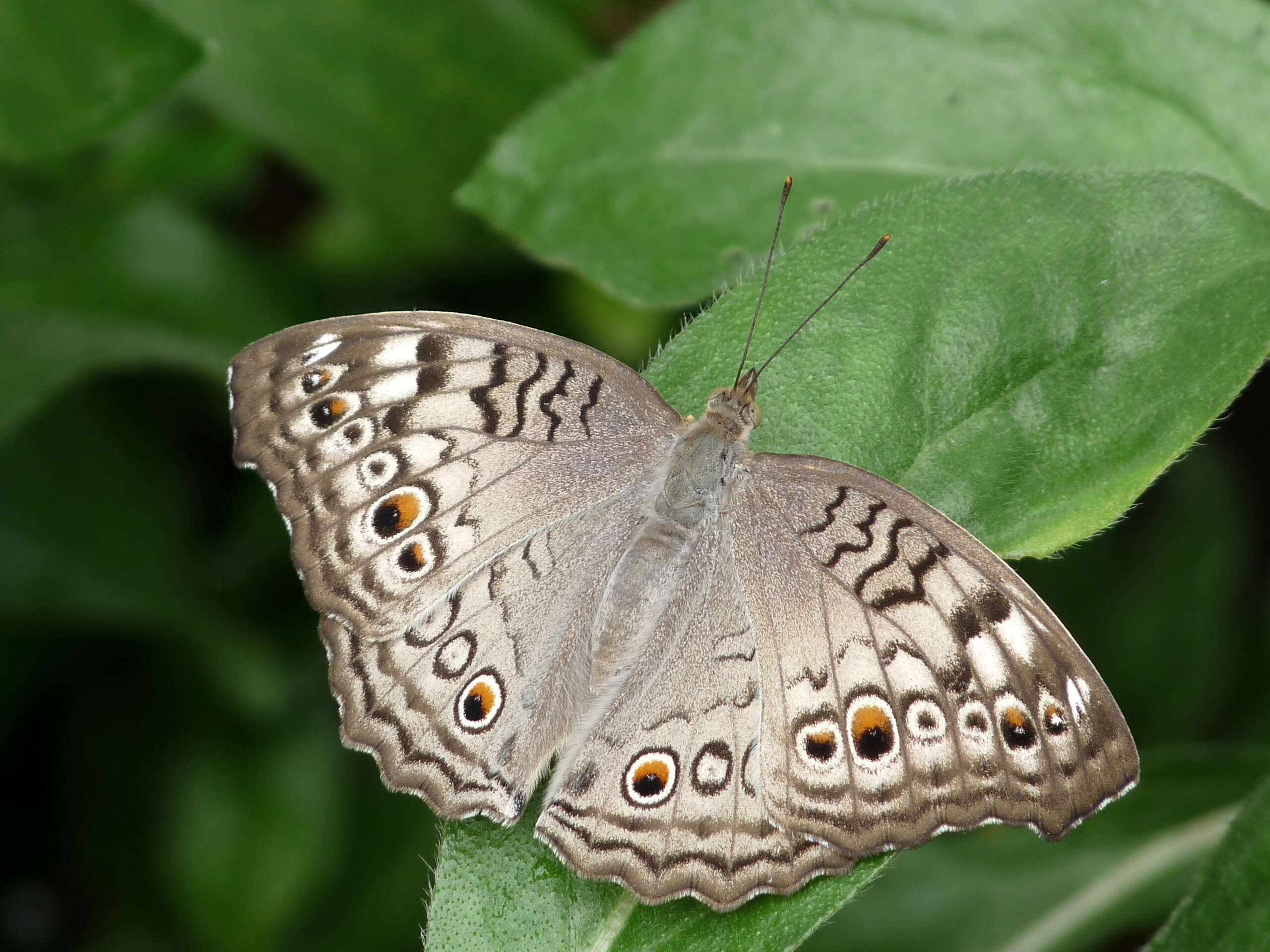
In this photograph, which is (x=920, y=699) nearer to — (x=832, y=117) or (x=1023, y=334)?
(x=1023, y=334)

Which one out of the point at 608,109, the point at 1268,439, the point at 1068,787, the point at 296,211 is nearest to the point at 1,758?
the point at 296,211

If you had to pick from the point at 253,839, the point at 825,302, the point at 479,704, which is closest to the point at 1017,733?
the point at 825,302

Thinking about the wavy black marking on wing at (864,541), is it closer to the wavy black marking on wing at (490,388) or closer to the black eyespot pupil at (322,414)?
the wavy black marking on wing at (490,388)

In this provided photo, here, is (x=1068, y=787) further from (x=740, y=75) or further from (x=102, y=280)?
(x=102, y=280)

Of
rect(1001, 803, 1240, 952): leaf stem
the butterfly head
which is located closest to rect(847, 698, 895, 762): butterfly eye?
A: the butterfly head

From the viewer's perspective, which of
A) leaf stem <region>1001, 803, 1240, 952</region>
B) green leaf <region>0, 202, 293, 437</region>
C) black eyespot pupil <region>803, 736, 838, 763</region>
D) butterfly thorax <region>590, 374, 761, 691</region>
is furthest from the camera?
green leaf <region>0, 202, 293, 437</region>

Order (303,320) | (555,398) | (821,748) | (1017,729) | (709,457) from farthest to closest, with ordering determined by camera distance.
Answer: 1. (303,320)
2. (555,398)
3. (709,457)
4. (821,748)
5. (1017,729)

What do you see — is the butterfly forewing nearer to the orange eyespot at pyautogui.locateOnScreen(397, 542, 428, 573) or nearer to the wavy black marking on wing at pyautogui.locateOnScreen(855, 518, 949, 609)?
the orange eyespot at pyautogui.locateOnScreen(397, 542, 428, 573)
